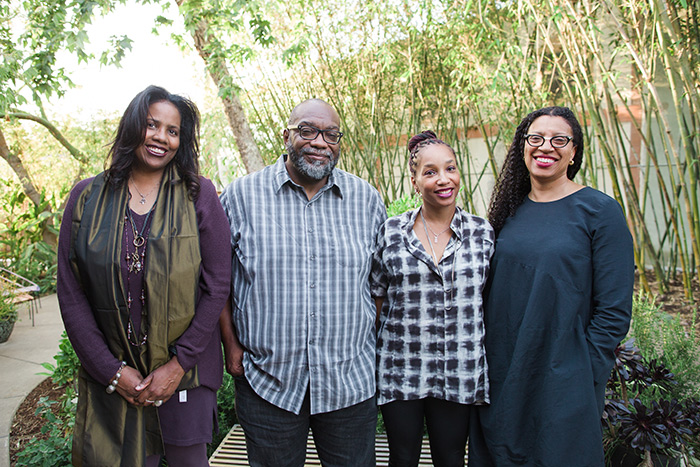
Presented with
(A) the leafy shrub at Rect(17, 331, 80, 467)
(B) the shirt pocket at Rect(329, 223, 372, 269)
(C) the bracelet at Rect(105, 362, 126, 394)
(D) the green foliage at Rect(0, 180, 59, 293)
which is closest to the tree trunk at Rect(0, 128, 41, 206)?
(D) the green foliage at Rect(0, 180, 59, 293)

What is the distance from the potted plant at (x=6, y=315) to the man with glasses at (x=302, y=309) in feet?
13.0

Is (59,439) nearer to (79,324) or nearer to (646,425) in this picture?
(79,324)

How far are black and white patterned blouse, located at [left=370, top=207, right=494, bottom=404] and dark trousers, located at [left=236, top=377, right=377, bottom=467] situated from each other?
125mm

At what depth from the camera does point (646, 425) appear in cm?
198

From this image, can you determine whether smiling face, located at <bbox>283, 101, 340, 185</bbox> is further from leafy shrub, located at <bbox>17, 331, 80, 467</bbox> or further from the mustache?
leafy shrub, located at <bbox>17, 331, 80, 467</bbox>

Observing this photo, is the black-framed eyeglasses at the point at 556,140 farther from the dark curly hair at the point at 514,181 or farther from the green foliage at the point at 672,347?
the green foliage at the point at 672,347

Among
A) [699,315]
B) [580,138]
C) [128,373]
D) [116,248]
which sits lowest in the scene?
[699,315]

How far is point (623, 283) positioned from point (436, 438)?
775 millimetres

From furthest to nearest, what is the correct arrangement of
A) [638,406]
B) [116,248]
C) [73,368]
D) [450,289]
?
[73,368] → [638,406] → [450,289] → [116,248]

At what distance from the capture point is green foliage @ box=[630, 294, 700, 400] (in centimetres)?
258

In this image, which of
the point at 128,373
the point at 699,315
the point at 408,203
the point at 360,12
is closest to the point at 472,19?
the point at 360,12

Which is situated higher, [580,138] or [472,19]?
[472,19]

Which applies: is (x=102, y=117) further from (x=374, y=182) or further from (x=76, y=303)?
(x=76, y=303)

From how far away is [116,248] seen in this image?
1505 millimetres
